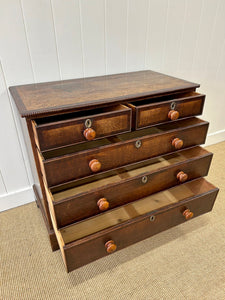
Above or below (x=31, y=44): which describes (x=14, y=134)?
below

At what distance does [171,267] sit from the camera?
3.94 feet

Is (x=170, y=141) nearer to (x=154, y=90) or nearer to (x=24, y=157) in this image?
(x=154, y=90)

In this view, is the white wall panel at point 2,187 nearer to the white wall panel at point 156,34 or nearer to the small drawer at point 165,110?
the small drawer at point 165,110

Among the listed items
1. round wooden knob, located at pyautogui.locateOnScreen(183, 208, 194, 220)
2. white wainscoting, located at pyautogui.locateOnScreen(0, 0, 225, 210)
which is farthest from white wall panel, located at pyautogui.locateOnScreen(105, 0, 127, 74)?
round wooden knob, located at pyautogui.locateOnScreen(183, 208, 194, 220)

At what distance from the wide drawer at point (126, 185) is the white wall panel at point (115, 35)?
653 mm

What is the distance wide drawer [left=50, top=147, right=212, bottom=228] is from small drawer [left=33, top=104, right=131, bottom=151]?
0.76ft

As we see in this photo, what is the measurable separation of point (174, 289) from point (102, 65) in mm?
1269

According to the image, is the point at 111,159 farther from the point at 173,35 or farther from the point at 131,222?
the point at 173,35

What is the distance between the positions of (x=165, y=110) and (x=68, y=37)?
663 millimetres

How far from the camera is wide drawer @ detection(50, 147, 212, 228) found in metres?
0.98

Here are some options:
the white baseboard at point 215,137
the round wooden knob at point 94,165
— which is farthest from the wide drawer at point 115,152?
the white baseboard at point 215,137

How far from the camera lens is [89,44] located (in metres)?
1.30

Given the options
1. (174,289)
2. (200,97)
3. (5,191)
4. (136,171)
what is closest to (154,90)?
(200,97)

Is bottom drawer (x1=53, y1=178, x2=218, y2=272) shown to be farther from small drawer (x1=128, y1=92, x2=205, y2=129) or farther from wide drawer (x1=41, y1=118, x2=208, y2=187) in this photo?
small drawer (x1=128, y1=92, x2=205, y2=129)
